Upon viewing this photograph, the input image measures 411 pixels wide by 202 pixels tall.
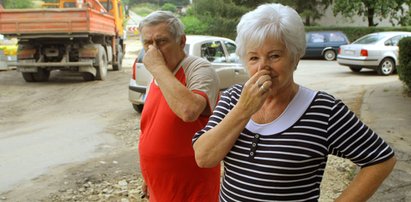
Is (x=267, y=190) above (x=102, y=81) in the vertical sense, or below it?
above

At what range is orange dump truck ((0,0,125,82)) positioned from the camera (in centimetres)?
1292

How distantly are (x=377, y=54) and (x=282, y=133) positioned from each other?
48.1 feet

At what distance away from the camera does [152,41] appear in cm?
225

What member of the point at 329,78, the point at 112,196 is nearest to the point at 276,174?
the point at 112,196

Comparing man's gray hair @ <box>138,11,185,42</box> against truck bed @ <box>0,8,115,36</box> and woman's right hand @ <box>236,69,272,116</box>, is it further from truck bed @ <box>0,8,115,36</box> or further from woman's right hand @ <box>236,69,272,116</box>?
truck bed @ <box>0,8,115,36</box>

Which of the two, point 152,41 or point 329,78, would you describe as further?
point 329,78

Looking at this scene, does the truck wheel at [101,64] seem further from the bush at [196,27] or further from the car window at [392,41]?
the bush at [196,27]

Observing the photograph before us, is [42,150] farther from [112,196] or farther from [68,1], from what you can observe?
[68,1]

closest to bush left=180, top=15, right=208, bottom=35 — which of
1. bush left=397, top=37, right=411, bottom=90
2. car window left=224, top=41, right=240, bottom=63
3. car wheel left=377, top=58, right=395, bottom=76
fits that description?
car wheel left=377, top=58, right=395, bottom=76

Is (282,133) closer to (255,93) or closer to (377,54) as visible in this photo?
(255,93)

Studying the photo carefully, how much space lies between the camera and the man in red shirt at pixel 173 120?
85.8 inches

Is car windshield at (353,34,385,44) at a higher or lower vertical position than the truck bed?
lower

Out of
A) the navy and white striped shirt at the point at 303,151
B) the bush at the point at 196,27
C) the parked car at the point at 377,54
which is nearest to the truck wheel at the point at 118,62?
the parked car at the point at 377,54

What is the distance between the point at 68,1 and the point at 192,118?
1543 centimetres
